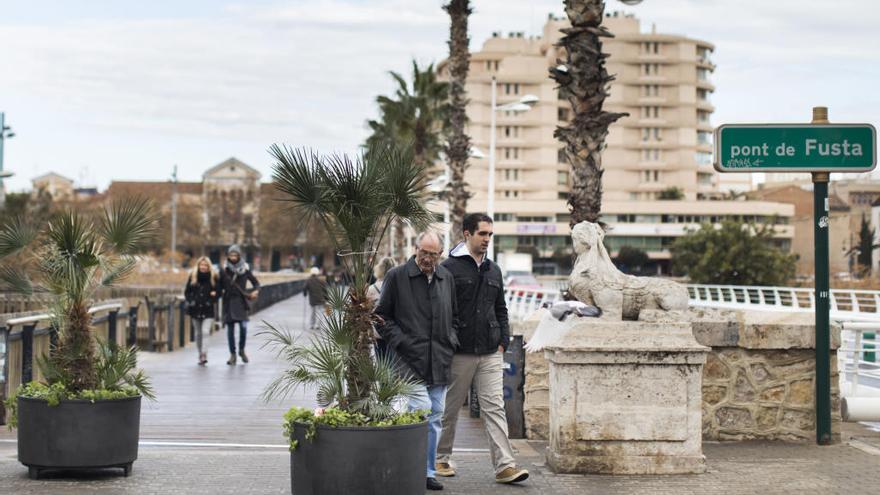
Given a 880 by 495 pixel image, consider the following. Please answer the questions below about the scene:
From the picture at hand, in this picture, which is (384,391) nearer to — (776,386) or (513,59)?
(776,386)

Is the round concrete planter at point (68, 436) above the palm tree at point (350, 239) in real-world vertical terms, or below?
below

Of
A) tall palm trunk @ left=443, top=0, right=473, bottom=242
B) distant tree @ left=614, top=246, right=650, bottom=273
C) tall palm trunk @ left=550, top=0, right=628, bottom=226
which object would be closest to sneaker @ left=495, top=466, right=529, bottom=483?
tall palm trunk @ left=550, top=0, right=628, bottom=226

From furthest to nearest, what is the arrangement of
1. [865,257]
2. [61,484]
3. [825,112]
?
[865,257], [825,112], [61,484]

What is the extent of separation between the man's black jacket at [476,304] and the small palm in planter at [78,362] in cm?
221

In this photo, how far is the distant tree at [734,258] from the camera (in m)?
78.6

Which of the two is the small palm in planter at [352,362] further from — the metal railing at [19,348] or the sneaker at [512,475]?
the metal railing at [19,348]

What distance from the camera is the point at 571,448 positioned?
334 inches

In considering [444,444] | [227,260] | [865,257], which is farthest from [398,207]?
[865,257]

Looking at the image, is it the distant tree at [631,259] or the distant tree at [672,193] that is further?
the distant tree at [672,193]

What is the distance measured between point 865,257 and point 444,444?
84.5 metres

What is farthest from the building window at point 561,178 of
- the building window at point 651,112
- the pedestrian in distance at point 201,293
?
the pedestrian in distance at point 201,293

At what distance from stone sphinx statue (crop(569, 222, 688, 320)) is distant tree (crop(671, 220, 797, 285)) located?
70755mm

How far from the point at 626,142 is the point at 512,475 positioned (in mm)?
131527

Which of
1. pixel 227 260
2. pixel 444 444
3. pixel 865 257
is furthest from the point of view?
pixel 865 257
